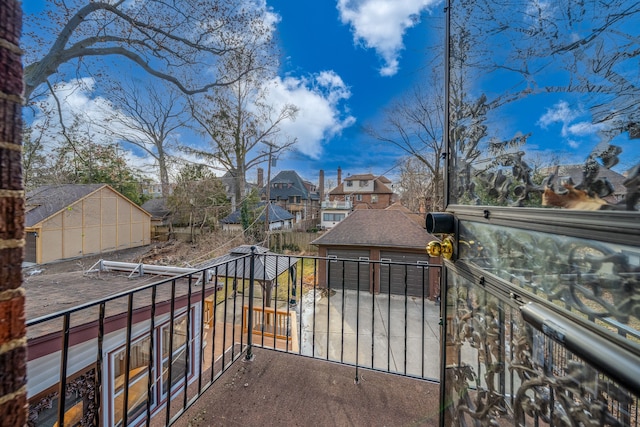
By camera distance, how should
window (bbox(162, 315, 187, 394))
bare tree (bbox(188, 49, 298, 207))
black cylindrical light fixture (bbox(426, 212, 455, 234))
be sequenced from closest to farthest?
black cylindrical light fixture (bbox(426, 212, 455, 234)) → window (bbox(162, 315, 187, 394)) → bare tree (bbox(188, 49, 298, 207))

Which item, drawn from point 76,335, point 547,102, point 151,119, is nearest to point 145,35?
point 76,335

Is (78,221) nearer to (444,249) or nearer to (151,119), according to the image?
(151,119)

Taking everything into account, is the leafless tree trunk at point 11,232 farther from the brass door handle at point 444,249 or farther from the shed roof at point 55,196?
the shed roof at point 55,196

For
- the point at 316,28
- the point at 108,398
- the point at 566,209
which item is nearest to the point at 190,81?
the point at 316,28

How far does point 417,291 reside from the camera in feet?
27.5

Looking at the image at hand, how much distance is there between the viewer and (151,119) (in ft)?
23.0

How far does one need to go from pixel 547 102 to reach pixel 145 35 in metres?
4.80

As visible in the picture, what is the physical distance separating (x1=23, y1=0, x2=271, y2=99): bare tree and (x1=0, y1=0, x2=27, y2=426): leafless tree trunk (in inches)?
150

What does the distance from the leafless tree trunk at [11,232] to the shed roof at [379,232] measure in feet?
27.2

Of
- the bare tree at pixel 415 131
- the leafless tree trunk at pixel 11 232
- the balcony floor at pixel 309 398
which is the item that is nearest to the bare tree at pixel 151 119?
the bare tree at pixel 415 131

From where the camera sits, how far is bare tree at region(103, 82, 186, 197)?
5.35m

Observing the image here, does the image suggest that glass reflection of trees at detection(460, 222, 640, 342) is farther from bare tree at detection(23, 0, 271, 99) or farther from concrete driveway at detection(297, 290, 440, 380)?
bare tree at detection(23, 0, 271, 99)

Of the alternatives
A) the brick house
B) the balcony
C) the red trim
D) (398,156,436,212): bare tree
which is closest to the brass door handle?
the balcony

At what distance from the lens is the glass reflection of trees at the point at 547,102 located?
1.72ft
